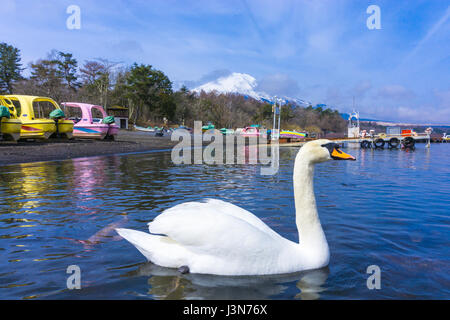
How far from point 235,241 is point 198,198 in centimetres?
457

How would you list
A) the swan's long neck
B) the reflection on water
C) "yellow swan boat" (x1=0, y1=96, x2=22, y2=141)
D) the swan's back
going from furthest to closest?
1. "yellow swan boat" (x1=0, y1=96, x2=22, y2=141)
2. the swan's long neck
3. the swan's back
4. the reflection on water

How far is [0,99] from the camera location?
63.6 ft

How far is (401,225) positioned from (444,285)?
2.34 meters

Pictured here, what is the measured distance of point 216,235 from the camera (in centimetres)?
330

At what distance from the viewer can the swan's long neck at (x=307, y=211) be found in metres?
3.67

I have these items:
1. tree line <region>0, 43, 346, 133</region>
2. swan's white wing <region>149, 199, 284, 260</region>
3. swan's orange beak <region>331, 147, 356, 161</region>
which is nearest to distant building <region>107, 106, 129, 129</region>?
tree line <region>0, 43, 346, 133</region>

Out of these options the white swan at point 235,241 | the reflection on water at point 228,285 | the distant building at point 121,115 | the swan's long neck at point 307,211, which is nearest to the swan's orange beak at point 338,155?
the white swan at point 235,241

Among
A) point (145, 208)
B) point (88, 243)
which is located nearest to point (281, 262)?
point (88, 243)

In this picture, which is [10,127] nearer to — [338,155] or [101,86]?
[338,155]

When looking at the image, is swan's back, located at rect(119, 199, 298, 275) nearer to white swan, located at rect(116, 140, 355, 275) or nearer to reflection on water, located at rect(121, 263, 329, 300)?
white swan, located at rect(116, 140, 355, 275)

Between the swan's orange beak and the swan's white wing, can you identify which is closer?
the swan's white wing

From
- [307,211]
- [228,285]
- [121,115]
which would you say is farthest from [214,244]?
[121,115]

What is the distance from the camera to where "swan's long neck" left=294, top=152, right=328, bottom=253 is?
145 inches

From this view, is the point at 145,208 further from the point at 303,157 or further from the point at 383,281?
the point at 383,281
